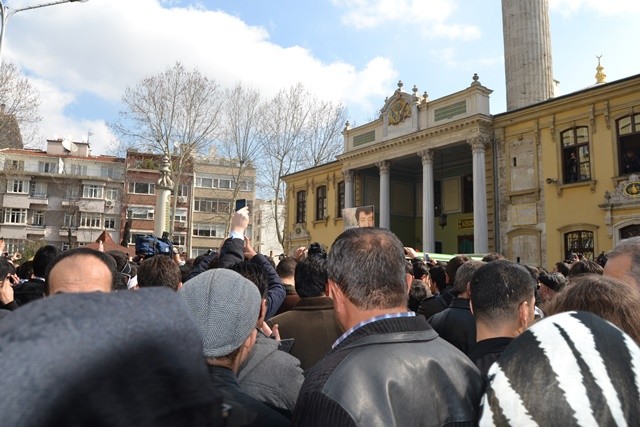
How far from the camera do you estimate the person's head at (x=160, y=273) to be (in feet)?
13.0

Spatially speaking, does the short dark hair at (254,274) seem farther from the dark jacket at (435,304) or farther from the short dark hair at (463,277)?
the dark jacket at (435,304)

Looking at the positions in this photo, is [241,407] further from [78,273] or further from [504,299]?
[504,299]

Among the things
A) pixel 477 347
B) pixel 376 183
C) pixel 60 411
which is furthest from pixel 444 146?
pixel 60 411

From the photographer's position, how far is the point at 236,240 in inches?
191

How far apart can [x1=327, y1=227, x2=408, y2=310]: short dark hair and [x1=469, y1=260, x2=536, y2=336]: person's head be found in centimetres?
100

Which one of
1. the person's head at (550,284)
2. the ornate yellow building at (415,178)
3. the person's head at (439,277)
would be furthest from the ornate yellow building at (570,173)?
the person's head at (439,277)

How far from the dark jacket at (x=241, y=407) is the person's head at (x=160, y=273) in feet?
7.35

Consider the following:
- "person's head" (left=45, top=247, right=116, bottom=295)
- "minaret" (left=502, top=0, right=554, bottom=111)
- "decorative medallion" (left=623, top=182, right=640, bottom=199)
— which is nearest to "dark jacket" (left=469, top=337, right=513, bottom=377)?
"person's head" (left=45, top=247, right=116, bottom=295)

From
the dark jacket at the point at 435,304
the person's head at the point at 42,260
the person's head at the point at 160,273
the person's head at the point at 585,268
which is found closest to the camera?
the person's head at the point at 160,273

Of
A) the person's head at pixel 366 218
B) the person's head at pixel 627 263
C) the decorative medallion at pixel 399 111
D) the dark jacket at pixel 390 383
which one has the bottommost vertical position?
the dark jacket at pixel 390 383

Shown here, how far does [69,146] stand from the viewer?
57.0 metres

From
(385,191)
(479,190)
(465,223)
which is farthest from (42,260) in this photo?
(465,223)

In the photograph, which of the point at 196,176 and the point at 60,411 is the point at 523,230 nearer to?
the point at 60,411

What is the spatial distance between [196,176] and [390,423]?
57642 mm
